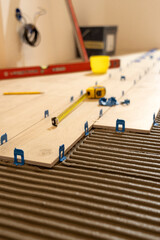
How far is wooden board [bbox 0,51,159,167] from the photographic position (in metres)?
1.26

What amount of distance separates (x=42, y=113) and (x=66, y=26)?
3.48m

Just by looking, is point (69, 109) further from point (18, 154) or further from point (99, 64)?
point (99, 64)

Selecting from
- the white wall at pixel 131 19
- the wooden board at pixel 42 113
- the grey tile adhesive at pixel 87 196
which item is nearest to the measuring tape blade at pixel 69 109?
the wooden board at pixel 42 113

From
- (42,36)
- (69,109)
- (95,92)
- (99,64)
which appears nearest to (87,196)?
(69,109)

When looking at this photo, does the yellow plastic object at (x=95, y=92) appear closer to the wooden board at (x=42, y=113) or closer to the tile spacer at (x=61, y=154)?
the wooden board at (x=42, y=113)

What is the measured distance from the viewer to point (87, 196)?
3.07 ft

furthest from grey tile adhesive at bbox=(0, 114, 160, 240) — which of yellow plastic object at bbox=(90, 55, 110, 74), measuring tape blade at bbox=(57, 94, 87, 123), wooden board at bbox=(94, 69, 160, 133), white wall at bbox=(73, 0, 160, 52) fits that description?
white wall at bbox=(73, 0, 160, 52)

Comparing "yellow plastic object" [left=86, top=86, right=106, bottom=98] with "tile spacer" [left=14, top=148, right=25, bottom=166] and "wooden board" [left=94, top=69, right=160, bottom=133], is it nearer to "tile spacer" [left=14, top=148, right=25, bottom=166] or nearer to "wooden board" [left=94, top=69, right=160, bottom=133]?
"wooden board" [left=94, top=69, right=160, bottom=133]

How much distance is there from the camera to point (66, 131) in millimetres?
1458

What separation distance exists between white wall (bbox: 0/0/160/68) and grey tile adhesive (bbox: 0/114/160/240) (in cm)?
251

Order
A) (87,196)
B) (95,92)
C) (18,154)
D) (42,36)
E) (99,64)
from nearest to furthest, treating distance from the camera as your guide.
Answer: (87,196)
(18,154)
(95,92)
(99,64)
(42,36)

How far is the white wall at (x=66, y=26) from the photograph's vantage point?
3.34m

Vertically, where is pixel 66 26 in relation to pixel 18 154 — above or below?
above

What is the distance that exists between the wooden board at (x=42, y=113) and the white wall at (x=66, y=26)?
0.72 meters
